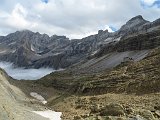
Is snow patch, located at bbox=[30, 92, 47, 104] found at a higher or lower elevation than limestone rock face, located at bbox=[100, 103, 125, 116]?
lower

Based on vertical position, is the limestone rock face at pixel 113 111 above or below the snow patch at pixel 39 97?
above

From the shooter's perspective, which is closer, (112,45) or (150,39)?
(150,39)

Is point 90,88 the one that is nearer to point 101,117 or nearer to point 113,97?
point 113,97

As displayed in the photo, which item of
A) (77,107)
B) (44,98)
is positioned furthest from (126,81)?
(44,98)

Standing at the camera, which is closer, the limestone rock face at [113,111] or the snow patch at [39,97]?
the limestone rock face at [113,111]

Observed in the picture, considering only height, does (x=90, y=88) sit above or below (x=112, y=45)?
below

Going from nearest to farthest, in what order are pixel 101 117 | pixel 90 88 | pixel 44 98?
pixel 101 117 → pixel 90 88 → pixel 44 98

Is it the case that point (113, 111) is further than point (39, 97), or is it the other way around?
point (39, 97)

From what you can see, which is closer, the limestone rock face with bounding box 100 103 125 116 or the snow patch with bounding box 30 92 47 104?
the limestone rock face with bounding box 100 103 125 116

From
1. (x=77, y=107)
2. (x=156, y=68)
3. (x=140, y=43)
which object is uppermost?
(x=140, y=43)

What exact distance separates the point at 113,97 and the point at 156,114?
3187 cm

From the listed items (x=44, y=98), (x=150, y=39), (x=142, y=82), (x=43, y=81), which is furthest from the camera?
(x=150, y=39)

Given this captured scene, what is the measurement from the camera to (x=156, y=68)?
289 feet

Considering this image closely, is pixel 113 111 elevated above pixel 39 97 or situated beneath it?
elevated above
